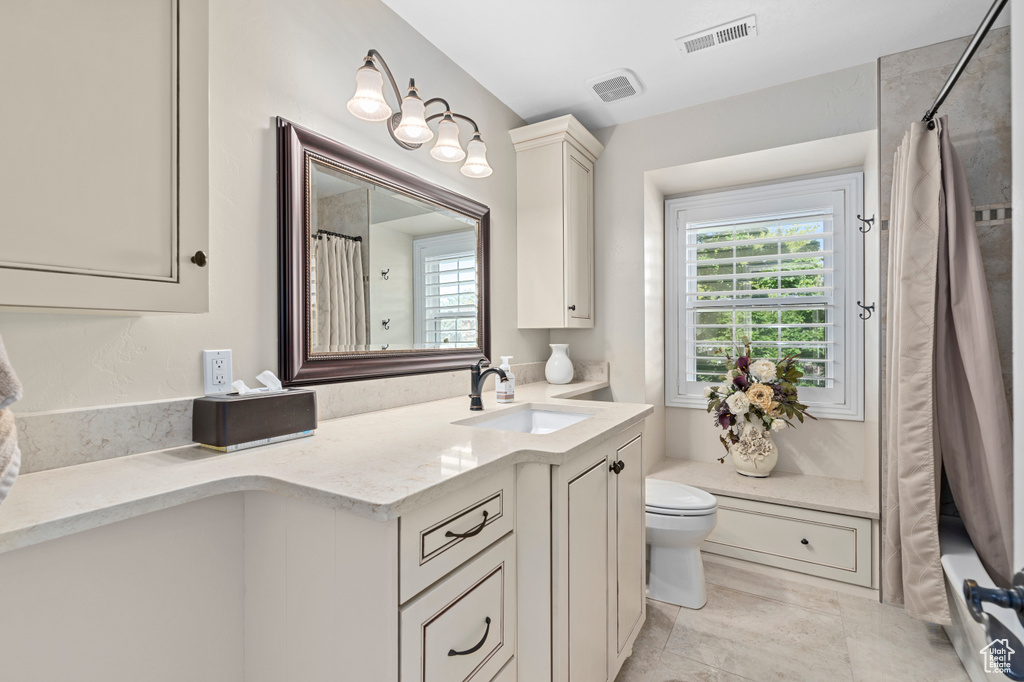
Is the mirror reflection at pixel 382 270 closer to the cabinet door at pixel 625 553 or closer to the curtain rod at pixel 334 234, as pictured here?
the curtain rod at pixel 334 234

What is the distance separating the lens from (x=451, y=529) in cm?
96

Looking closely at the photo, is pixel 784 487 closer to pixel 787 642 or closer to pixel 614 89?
pixel 787 642

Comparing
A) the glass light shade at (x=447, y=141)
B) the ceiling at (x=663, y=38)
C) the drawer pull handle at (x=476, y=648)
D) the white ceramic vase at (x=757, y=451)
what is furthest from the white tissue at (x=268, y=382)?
the white ceramic vase at (x=757, y=451)

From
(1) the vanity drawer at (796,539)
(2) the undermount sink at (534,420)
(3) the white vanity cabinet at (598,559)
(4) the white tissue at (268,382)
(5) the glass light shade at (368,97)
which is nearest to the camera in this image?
(3) the white vanity cabinet at (598,559)

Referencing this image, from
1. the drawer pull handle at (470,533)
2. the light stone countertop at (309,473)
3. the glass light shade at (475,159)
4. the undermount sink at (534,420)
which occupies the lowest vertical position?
the drawer pull handle at (470,533)

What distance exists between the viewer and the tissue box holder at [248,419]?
3.69 feet

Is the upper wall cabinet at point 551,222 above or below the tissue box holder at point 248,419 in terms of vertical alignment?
above

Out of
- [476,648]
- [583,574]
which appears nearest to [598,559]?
[583,574]

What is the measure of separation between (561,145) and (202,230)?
2.02 metres

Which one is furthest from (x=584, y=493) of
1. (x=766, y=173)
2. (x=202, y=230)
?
(x=766, y=173)

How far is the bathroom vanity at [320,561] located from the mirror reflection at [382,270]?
18.6 inches

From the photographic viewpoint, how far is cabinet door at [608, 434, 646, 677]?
1.50 meters

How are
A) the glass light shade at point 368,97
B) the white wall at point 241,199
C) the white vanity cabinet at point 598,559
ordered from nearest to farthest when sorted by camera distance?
the white wall at point 241,199, the white vanity cabinet at point 598,559, the glass light shade at point 368,97

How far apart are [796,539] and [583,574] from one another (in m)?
1.53
